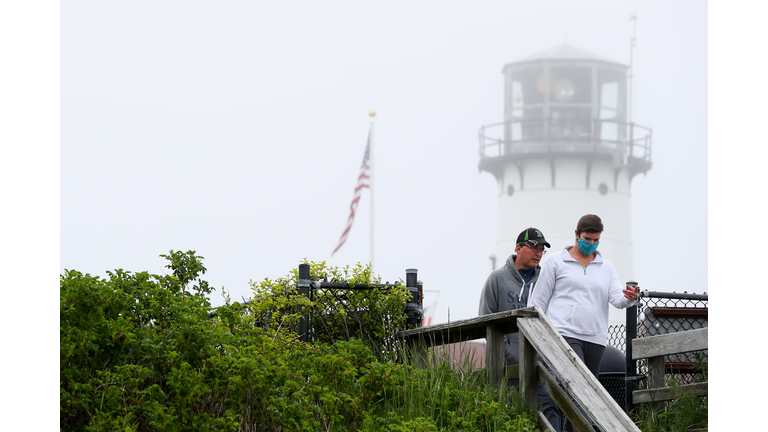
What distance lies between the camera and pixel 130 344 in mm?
4703

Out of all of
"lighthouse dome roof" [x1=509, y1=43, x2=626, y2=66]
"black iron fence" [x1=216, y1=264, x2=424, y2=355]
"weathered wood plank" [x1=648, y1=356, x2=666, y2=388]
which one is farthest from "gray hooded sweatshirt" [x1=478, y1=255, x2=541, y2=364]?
"lighthouse dome roof" [x1=509, y1=43, x2=626, y2=66]

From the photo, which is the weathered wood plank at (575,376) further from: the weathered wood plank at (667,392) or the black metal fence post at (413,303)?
the black metal fence post at (413,303)

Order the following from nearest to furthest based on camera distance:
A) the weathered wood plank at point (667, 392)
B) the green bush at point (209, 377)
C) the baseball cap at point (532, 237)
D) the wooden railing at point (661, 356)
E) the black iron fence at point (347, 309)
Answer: the green bush at point (209, 377)
the wooden railing at point (661, 356)
the weathered wood plank at point (667, 392)
the baseball cap at point (532, 237)
the black iron fence at point (347, 309)

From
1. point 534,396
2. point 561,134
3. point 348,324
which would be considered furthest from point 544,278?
point 561,134

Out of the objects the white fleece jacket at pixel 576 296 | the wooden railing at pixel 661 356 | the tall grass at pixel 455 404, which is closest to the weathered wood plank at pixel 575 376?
the tall grass at pixel 455 404

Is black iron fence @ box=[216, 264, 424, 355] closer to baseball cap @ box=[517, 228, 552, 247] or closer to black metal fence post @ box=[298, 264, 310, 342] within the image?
black metal fence post @ box=[298, 264, 310, 342]

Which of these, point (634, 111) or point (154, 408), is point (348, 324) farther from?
point (634, 111)

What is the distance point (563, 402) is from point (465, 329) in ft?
3.90

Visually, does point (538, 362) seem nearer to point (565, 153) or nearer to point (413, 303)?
point (413, 303)

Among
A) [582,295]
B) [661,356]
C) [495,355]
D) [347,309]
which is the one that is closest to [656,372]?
[661,356]

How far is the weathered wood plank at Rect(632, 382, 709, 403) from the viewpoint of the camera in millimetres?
6297

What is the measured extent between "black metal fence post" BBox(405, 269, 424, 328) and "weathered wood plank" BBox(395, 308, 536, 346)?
8.3 inches

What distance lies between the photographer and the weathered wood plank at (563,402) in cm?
510

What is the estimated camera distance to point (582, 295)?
6.03 meters
